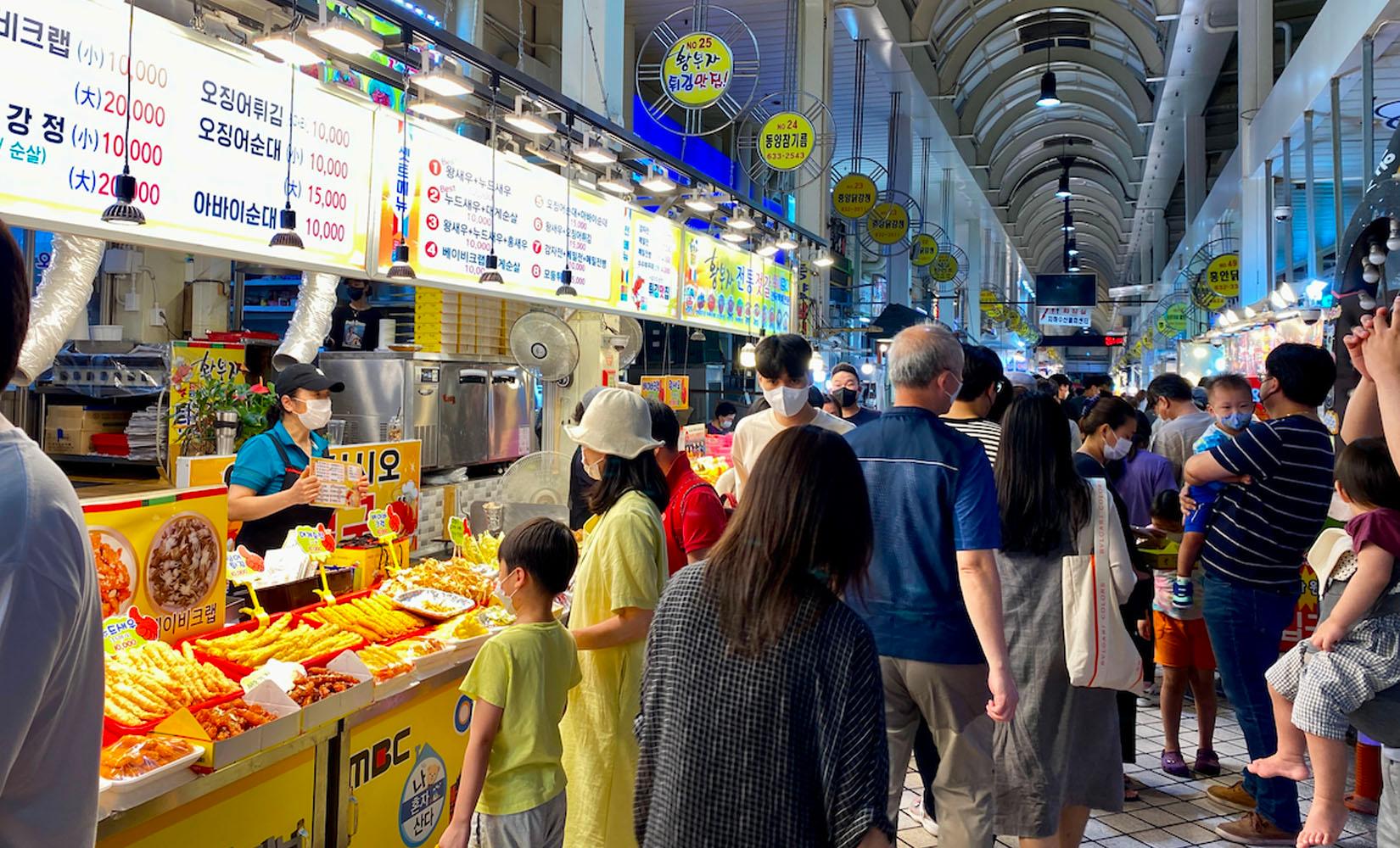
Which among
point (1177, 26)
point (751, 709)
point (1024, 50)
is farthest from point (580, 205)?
point (1024, 50)

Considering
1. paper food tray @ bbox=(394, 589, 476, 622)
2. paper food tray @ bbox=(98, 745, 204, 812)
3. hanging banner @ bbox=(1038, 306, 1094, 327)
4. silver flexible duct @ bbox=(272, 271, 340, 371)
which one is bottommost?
paper food tray @ bbox=(98, 745, 204, 812)

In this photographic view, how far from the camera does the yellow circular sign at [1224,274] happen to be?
47.4 feet

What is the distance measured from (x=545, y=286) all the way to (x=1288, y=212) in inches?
385

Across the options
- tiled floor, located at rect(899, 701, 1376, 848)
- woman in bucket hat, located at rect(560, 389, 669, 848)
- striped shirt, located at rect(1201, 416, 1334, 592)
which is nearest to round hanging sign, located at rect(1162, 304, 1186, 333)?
tiled floor, located at rect(899, 701, 1376, 848)

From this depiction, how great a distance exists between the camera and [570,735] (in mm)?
2947

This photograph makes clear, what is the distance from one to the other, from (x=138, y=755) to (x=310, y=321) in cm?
503

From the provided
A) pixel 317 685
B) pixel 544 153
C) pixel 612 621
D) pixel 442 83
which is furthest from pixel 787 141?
pixel 317 685

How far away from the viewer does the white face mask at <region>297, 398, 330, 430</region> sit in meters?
4.57

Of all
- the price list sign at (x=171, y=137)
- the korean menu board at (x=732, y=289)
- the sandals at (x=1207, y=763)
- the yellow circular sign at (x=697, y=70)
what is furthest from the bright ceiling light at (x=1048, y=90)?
the price list sign at (x=171, y=137)

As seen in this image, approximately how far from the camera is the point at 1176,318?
2191 cm

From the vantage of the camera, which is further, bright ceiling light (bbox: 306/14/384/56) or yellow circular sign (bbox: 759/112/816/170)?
yellow circular sign (bbox: 759/112/816/170)

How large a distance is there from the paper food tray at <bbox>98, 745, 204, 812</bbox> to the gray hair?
2.28m

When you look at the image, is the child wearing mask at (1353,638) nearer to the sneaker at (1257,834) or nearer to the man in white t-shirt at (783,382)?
the sneaker at (1257,834)

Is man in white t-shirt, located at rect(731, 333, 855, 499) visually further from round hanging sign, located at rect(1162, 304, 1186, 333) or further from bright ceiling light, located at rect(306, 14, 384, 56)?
round hanging sign, located at rect(1162, 304, 1186, 333)
